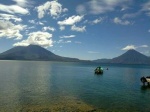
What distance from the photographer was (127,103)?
5019cm

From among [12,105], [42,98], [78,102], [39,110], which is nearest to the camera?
[39,110]

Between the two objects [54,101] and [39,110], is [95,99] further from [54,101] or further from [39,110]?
[39,110]

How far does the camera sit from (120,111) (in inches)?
1676

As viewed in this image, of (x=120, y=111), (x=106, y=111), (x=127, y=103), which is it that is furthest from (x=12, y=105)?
(x=127, y=103)

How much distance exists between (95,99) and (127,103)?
7.79 meters

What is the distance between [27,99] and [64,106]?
1086 centimetres

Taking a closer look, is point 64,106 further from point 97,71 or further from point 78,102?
point 97,71

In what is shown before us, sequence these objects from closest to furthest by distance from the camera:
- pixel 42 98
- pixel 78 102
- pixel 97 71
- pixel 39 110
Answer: pixel 39 110
pixel 78 102
pixel 42 98
pixel 97 71

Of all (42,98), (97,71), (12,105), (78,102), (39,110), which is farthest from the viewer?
(97,71)

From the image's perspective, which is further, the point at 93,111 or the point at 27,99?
the point at 27,99

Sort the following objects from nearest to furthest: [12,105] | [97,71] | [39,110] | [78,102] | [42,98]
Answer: [39,110] → [12,105] → [78,102] → [42,98] → [97,71]

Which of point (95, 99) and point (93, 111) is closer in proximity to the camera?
point (93, 111)

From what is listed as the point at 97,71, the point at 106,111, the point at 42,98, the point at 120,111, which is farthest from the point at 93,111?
the point at 97,71

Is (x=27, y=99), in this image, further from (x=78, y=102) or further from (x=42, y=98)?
(x=78, y=102)
